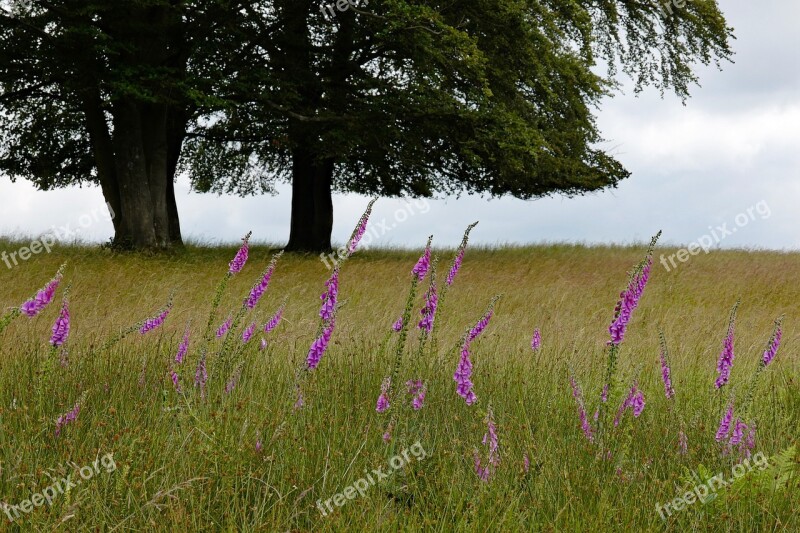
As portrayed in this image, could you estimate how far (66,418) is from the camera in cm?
391

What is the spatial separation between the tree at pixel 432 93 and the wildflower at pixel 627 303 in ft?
33.7

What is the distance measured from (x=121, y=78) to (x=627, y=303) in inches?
505

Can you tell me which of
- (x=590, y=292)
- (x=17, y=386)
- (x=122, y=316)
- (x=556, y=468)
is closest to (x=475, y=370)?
(x=556, y=468)

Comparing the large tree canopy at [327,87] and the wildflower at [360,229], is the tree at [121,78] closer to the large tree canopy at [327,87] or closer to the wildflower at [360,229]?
the large tree canopy at [327,87]

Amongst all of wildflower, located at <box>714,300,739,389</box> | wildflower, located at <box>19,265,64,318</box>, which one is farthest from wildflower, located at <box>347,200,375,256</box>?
wildflower, located at <box>714,300,739,389</box>

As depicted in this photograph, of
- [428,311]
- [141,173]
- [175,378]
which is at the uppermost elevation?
[141,173]

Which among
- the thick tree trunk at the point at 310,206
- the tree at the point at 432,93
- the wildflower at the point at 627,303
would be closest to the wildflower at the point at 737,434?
the wildflower at the point at 627,303

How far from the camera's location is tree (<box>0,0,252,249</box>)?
14.4 meters

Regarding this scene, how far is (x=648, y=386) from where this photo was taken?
602 cm

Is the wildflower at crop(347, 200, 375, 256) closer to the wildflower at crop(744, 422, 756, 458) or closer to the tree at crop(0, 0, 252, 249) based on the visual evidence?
the wildflower at crop(744, 422, 756, 458)

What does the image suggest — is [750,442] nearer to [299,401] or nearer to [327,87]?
[299,401]

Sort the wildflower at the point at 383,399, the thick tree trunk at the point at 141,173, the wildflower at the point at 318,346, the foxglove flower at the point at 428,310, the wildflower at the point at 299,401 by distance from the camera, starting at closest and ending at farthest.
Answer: the wildflower at the point at 318,346, the wildflower at the point at 383,399, the foxglove flower at the point at 428,310, the wildflower at the point at 299,401, the thick tree trunk at the point at 141,173

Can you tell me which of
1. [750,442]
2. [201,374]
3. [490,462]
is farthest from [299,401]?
[750,442]

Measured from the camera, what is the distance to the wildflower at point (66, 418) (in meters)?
3.84
